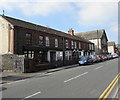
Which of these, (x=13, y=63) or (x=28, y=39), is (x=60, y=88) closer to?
(x=13, y=63)

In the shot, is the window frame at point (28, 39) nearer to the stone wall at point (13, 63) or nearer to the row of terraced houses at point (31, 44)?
the row of terraced houses at point (31, 44)

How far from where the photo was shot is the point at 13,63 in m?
16.0

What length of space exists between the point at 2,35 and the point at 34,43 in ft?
17.0

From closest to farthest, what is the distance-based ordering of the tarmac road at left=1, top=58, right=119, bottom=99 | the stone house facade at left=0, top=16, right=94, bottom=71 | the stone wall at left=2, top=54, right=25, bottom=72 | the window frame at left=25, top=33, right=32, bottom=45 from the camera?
the tarmac road at left=1, top=58, right=119, bottom=99 → the stone wall at left=2, top=54, right=25, bottom=72 → the stone house facade at left=0, top=16, right=94, bottom=71 → the window frame at left=25, top=33, right=32, bottom=45

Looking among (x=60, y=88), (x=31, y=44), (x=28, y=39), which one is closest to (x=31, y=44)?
(x=31, y=44)

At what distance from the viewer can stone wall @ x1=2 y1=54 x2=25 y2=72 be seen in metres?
15.3

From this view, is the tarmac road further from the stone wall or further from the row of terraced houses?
the row of terraced houses

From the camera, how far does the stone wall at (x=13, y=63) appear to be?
1533 centimetres

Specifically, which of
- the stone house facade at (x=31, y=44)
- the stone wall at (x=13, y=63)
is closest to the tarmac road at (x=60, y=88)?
the stone wall at (x=13, y=63)

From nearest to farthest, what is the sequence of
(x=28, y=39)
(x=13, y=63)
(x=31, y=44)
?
(x=13, y=63) < (x=28, y=39) < (x=31, y=44)

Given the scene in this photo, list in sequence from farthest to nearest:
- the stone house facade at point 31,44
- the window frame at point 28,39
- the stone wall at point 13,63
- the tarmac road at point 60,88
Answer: the window frame at point 28,39 < the stone house facade at point 31,44 < the stone wall at point 13,63 < the tarmac road at point 60,88

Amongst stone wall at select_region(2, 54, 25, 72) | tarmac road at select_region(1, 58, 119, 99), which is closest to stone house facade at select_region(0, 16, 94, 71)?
stone wall at select_region(2, 54, 25, 72)

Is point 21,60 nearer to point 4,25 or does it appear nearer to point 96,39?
point 4,25

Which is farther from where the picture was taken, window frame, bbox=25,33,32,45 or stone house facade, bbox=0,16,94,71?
window frame, bbox=25,33,32,45
